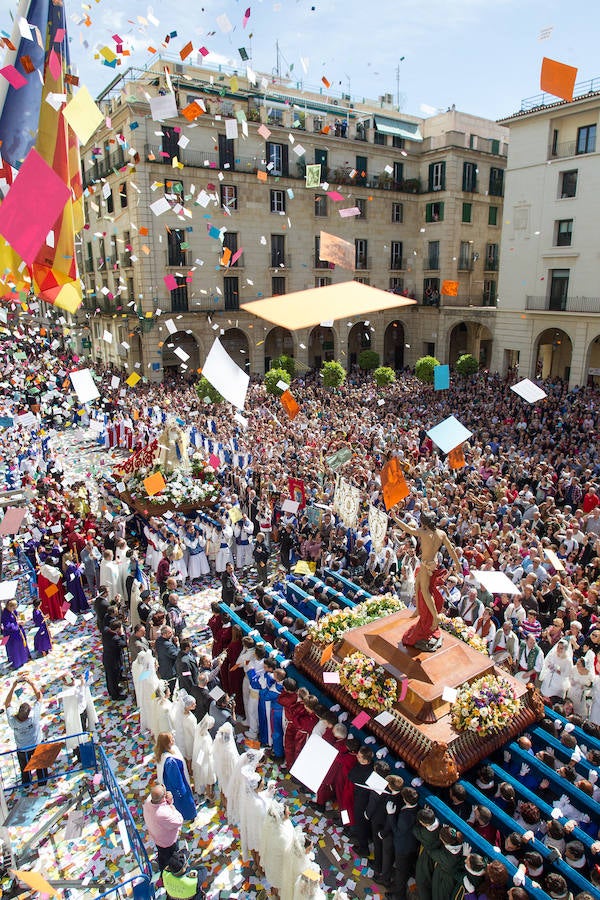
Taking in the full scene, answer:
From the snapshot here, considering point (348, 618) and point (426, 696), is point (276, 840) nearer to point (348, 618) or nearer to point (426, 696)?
point (426, 696)

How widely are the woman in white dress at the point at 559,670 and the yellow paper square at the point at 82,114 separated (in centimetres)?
889

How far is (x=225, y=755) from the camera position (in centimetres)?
699

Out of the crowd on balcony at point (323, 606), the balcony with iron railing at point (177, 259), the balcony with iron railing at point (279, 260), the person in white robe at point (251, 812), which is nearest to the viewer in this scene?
the crowd on balcony at point (323, 606)

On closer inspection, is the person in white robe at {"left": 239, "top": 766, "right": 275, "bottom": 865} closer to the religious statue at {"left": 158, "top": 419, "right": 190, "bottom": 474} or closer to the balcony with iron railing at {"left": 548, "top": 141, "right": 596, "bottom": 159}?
the religious statue at {"left": 158, "top": 419, "right": 190, "bottom": 474}

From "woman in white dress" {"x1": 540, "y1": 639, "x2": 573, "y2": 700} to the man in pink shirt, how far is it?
16.9ft

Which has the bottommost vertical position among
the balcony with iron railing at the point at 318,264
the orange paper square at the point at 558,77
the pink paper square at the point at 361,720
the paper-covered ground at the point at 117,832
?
the paper-covered ground at the point at 117,832

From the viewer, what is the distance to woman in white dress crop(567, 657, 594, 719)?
775 centimetres

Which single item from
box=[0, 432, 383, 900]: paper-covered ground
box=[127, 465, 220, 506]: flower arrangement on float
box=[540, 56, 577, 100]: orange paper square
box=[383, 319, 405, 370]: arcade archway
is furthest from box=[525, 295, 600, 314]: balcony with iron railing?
box=[0, 432, 383, 900]: paper-covered ground

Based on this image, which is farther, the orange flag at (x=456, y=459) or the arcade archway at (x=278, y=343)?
the arcade archway at (x=278, y=343)

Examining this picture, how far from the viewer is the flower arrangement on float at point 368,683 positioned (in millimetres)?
7141

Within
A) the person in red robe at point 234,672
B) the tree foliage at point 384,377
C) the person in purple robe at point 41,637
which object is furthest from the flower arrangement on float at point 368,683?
the tree foliage at point 384,377

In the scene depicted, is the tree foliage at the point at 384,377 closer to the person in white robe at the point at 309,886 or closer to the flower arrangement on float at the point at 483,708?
the flower arrangement on float at the point at 483,708

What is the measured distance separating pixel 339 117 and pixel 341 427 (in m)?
25.8

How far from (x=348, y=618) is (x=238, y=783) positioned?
8.99ft
